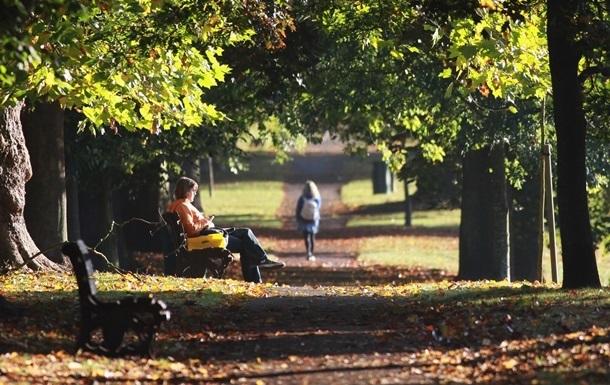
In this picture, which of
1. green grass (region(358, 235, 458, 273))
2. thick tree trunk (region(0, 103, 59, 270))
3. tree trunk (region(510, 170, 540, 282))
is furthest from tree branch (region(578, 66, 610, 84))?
green grass (region(358, 235, 458, 273))

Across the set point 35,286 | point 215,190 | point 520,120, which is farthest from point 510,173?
point 215,190

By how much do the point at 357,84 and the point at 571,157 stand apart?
34.6 feet

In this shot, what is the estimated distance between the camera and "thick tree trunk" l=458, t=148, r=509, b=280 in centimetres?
2727

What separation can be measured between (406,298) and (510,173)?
1224 centimetres

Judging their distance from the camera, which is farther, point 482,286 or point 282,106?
point 282,106

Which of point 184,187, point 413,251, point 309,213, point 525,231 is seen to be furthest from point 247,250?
point 413,251

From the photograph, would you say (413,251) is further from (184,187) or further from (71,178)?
(184,187)

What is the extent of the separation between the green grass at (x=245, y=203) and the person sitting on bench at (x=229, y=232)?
26489 mm

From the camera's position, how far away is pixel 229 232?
19.9 metres

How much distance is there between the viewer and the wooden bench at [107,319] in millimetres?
11359

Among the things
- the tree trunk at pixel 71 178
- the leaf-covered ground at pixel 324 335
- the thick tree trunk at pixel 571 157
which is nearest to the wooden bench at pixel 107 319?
the leaf-covered ground at pixel 324 335

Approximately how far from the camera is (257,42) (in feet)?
66.8

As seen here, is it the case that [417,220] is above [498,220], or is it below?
below

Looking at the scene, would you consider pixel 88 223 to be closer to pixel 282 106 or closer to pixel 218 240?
pixel 282 106
